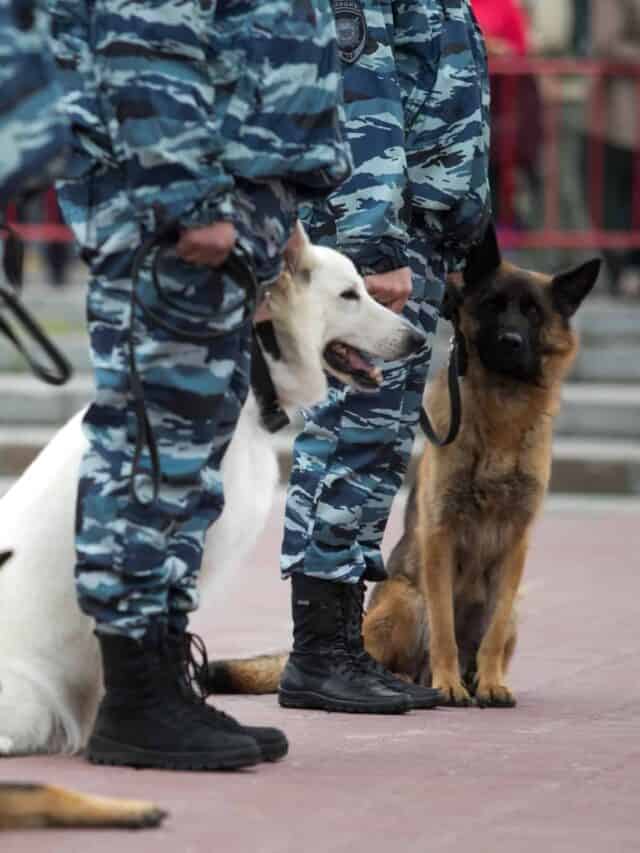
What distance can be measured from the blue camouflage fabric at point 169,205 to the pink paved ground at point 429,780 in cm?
42

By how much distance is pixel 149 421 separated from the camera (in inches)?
160

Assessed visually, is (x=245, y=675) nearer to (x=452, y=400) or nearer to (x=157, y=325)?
(x=452, y=400)

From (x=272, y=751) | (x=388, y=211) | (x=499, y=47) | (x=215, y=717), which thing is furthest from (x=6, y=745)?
(x=499, y=47)

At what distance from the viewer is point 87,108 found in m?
4.09

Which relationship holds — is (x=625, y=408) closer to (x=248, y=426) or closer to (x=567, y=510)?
(x=567, y=510)

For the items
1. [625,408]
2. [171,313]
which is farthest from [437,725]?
[625,408]

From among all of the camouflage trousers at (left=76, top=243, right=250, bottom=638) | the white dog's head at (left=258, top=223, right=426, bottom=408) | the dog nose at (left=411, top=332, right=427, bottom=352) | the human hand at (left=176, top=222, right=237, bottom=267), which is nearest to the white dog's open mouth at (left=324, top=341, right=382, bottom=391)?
the white dog's head at (left=258, top=223, right=426, bottom=408)

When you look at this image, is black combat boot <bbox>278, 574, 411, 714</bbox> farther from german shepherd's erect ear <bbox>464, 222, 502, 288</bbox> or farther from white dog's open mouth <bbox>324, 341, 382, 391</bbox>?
german shepherd's erect ear <bbox>464, 222, 502, 288</bbox>

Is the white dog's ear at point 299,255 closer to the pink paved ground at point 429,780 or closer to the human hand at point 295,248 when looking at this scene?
the human hand at point 295,248

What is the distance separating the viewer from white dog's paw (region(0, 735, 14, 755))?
425 centimetres

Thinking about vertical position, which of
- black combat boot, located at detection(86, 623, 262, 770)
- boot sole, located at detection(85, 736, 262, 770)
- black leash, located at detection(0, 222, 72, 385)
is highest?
black leash, located at detection(0, 222, 72, 385)

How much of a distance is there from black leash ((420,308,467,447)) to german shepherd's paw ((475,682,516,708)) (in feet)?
2.23

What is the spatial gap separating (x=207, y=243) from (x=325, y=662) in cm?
162

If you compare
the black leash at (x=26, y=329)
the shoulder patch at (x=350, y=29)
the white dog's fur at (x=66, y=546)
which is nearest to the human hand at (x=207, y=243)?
the black leash at (x=26, y=329)
